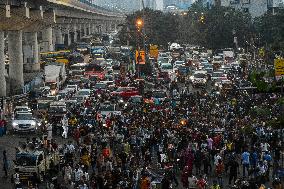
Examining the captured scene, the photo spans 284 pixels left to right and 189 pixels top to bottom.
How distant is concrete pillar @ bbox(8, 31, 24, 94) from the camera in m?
56.8

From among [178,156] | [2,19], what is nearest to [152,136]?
[178,156]

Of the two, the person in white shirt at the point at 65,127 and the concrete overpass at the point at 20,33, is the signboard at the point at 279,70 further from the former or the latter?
the concrete overpass at the point at 20,33

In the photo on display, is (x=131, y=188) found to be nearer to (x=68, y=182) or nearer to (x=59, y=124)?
(x=68, y=182)

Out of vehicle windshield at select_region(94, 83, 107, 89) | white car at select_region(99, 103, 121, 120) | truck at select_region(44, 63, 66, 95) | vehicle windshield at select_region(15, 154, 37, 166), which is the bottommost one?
vehicle windshield at select_region(15, 154, 37, 166)

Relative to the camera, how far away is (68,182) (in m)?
22.7

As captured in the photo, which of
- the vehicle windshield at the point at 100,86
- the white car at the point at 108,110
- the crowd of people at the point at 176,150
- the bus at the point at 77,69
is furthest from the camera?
the bus at the point at 77,69

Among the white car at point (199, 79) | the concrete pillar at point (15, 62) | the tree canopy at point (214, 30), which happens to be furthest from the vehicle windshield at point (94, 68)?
the tree canopy at point (214, 30)

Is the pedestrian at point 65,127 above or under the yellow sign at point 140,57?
under

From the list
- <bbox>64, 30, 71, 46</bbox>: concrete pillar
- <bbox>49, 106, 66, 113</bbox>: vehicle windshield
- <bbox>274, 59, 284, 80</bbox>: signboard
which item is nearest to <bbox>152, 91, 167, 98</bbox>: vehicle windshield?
<bbox>49, 106, 66, 113</bbox>: vehicle windshield

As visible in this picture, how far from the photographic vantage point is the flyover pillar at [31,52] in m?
70.3

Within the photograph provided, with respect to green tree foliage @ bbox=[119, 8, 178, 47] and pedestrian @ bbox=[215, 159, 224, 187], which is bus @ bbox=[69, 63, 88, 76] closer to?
green tree foliage @ bbox=[119, 8, 178, 47]

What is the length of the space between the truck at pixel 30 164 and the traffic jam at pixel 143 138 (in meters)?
0.04

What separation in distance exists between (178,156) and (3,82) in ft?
97.3

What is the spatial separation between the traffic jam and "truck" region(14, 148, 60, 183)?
36 mm
